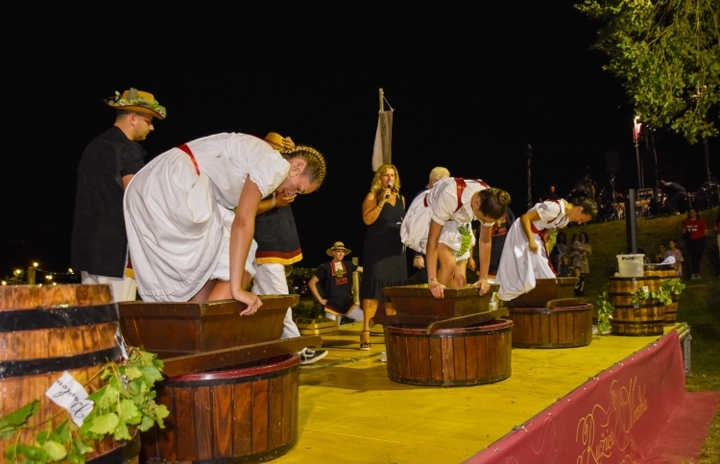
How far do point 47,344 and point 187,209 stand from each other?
128 cm

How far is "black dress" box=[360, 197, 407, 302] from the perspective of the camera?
20.9 feet

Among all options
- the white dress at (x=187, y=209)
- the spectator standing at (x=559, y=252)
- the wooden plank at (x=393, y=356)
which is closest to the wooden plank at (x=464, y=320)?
the wooden plank at (x=393, y=356)

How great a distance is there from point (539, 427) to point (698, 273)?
14333 mm

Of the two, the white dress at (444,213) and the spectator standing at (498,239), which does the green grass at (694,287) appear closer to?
the white dress at (444,213)

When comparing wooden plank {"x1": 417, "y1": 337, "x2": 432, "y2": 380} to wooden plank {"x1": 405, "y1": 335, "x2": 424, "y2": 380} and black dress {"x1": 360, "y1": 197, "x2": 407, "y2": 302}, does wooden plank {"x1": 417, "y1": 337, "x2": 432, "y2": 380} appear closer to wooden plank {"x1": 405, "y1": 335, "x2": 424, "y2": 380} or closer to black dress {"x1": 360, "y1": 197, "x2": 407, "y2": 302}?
wooden plank {"x1": 405, "y1": 335, "x2": 424, "y2": 380}

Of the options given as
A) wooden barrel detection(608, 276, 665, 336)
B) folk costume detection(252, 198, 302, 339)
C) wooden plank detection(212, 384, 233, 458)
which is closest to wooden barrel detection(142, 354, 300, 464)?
wooden plank detection(212, 384, 233, 458)

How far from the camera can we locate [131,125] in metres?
3.72

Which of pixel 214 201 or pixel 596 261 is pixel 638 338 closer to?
pixel 214 201

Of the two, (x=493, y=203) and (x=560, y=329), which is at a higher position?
(x=493, y=203)

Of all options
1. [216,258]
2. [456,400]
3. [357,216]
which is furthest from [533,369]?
[357,216]

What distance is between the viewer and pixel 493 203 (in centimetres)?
492

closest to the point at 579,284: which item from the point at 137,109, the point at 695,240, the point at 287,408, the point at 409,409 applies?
the point at 695,240

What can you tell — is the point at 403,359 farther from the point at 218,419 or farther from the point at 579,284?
the point at 579,284

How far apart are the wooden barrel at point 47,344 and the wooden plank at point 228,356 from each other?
75 centimetres
